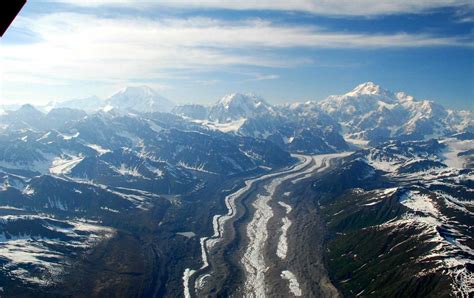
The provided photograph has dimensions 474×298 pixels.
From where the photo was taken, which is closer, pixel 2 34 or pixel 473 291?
pixel 2 34

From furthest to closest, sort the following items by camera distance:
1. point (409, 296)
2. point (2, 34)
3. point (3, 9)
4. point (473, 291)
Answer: point (409, 296)
point (473, 291)
point (2, 34)
point (3, 9)

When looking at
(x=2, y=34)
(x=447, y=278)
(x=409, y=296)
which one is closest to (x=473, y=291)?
(x=447, y=278)

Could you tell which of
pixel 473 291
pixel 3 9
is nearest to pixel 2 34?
pixel 3 9

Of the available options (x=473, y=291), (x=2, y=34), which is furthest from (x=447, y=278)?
(x=2, y=34)

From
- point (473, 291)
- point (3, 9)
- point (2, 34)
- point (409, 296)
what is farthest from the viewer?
point (409, 296)

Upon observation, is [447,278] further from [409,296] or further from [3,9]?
[3,9]

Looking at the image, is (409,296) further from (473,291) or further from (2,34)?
(2,34)

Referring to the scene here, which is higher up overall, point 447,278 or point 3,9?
point 3,9

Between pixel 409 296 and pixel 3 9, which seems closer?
pixel 3 9
